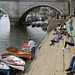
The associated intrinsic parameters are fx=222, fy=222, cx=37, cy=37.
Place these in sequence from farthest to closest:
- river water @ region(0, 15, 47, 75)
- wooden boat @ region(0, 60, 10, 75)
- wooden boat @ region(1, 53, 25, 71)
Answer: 1. river water @ region(0, 15, 47, 75)
2. wooden boat @ region(1, 53, 25, 71)
3. wooden boat @ region(0, 60, 10, 75)

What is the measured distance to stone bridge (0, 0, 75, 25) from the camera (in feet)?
153

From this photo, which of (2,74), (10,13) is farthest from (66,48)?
(10,13)

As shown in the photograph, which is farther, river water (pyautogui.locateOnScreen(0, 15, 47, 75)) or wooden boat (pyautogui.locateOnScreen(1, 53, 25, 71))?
river water (pyautogui.locateOnScreen(0, 15, 47, 75))

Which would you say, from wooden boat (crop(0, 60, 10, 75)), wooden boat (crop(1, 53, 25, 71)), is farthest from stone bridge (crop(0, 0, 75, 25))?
wooden boat (crop(0, 60, 10, 75))

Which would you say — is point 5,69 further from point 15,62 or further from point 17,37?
point 17,37

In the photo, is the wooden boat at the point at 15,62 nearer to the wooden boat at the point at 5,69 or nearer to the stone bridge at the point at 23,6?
the wooden boat at the point at 5,69

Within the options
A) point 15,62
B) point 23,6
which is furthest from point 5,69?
point 23,6

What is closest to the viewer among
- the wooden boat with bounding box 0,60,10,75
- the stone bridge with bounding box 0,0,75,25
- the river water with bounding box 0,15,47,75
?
the wooden boat with bounding box 0,60,10,75

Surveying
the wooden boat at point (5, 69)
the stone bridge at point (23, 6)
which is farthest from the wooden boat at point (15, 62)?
the stone bridge at point (23, 6)

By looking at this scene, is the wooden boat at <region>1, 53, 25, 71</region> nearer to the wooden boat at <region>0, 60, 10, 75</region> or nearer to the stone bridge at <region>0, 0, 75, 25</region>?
the wooden boat at <region>0, 60, 10, 75</region>

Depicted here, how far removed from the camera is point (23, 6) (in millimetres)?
48500

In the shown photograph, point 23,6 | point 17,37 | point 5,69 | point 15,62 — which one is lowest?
point 5,69

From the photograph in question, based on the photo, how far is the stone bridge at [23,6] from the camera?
153ft

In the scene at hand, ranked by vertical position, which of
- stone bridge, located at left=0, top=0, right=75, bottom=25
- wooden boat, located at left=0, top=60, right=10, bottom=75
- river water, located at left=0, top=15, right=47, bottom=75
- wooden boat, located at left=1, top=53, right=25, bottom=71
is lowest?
wooden boat, located at left=0, top=60, right=10, bottom=75
